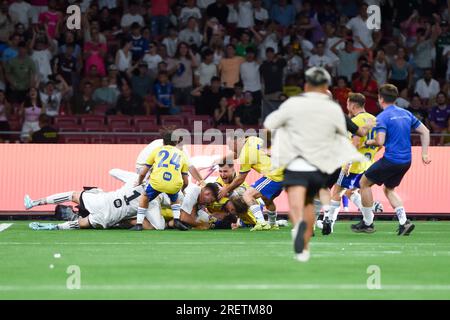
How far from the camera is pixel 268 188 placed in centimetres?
1867

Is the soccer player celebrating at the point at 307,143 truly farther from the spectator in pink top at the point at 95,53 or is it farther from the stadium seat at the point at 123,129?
the spectator in pink top at the point at 95,53

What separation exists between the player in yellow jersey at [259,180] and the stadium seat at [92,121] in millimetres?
6509

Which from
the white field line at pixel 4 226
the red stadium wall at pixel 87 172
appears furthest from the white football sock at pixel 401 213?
the white field line at pixel 4 226

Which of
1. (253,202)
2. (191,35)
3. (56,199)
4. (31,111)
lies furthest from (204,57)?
(253,202)

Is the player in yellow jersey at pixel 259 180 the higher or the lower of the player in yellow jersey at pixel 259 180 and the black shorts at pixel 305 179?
the lower

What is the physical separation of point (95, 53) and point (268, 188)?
378 inches

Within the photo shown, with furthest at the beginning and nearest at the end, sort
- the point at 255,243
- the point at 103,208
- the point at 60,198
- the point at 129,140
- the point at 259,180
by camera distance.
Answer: the point at 129,140 → the point at 60,198 → the point at 103,208 → the point at 259,180 → the point at 255,243

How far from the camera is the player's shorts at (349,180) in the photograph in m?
18.4

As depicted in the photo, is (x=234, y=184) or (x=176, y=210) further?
(x=176, y=210)

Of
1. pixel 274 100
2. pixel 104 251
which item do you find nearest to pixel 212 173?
pixel 274 100

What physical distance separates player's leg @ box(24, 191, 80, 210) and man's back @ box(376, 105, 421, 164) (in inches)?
214

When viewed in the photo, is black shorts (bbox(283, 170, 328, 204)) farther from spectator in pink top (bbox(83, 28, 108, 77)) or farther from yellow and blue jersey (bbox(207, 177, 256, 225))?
spectator in pink top (bbox(83, 28, 108, 77))

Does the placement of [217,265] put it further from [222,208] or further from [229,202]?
[222,208]

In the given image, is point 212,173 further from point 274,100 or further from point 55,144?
point 274,100
